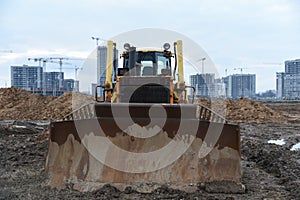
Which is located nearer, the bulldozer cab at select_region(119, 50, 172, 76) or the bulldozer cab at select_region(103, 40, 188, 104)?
the bulldozer cab at select_region(103, 40, 188, 104)

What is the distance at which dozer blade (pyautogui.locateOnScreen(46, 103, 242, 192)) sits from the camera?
538 cm

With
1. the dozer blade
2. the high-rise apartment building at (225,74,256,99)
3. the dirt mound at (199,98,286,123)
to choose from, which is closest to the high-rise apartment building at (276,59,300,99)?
the high-rise apartment building at (225,74,256,99)

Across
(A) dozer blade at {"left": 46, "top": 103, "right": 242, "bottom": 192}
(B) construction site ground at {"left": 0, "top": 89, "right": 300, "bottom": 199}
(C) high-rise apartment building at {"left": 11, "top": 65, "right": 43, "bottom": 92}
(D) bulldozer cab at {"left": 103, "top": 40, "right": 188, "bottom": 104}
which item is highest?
(C) high-rise apartment building at {"left": 11, "top": 65, "right": 43, "bottom": 92}

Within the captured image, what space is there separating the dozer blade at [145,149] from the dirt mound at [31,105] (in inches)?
639

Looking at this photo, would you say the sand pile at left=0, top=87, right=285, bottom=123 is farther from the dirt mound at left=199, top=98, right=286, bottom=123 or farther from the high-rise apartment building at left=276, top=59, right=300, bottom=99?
the high-rise apartment building at left=276, top=59, right=300, bottom=99

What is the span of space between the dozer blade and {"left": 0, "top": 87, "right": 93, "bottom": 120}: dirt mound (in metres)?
16.2

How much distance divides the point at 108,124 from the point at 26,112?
20.0m

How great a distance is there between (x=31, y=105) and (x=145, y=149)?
21415 millimetres

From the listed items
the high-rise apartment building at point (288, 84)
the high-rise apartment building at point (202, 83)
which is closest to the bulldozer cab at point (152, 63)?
the high-rise apartment building at point (202, 83)

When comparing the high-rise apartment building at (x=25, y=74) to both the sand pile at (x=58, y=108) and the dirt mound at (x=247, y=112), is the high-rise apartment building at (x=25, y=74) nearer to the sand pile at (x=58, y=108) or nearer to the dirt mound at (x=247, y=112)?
the sand pile at (x=58, y=108)

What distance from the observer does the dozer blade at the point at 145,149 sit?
5.38 metres

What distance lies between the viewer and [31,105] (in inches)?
1004

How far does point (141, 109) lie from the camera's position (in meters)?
5.44

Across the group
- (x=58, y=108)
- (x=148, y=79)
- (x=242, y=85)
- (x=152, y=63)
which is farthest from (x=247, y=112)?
(x=242, y=85)
